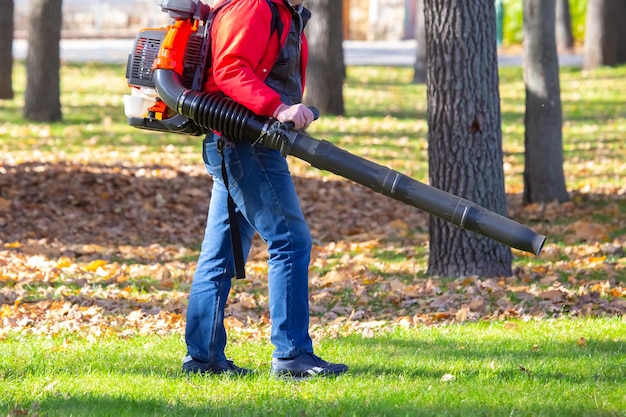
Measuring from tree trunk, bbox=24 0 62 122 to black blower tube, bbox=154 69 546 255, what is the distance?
36.8 feet

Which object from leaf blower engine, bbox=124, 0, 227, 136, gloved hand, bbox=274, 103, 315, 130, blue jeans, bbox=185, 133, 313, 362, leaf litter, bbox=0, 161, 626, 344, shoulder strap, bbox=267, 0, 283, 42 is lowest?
leaf litter, bbox=0, 161, 626, 344

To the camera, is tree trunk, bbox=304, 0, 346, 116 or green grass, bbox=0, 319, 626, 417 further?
tree trunk, bbox=304, 0, 346, 116

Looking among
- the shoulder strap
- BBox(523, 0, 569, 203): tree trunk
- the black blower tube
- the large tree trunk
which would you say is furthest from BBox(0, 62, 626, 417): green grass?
the large tree trunk

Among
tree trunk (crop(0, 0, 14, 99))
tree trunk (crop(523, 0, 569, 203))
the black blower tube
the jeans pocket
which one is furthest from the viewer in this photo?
tree trunk (crop(0, 0, 14, 99))

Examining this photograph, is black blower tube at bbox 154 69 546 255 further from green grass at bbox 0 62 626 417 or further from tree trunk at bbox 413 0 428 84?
tree trunk at bbox 413 0 428 84

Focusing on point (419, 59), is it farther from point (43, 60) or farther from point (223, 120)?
point (223, 120)

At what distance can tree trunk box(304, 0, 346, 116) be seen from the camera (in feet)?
55.9

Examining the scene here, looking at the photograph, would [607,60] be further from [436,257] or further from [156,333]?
[156,333]

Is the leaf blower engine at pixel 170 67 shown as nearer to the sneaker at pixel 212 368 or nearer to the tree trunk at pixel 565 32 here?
the sneaker at pixel 212 368

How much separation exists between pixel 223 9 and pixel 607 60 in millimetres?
20130

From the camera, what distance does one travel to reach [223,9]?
4.52 metres

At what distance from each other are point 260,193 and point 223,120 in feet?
1.20

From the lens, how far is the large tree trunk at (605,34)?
872 inches

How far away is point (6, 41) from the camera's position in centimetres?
1775
